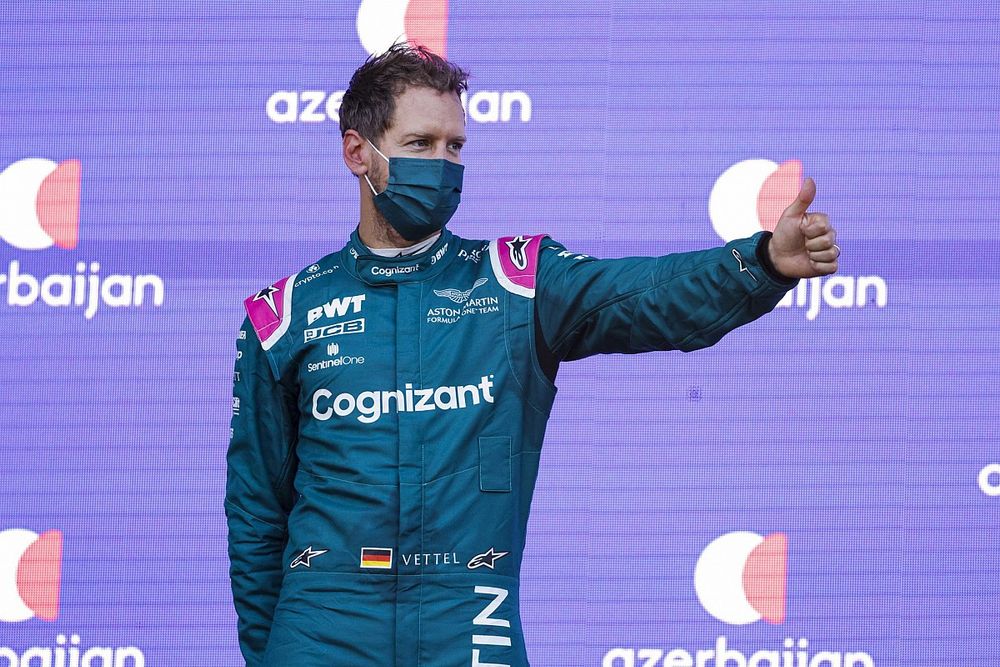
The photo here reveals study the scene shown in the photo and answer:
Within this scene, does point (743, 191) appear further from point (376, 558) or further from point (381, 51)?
point (376, 558)

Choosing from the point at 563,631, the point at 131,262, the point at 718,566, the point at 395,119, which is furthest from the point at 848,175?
the point at 131,262

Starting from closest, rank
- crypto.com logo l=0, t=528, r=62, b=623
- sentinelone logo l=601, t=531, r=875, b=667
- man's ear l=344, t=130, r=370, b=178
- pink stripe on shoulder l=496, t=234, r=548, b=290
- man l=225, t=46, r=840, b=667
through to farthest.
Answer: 1. man l=225, t=46, r=840, b=667
2. pink stripe on shoulder l=496, t=234, r=548, b=290
3. man's ear l=344, t=130, r=370, b=178
4. sentinelone logo l=601, t=531, r=875, b=667
5. crypto.com logo l=0, t=528, r=62, b=623

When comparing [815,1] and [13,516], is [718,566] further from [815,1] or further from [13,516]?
[13,516]

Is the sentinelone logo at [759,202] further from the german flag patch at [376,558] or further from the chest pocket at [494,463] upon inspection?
the german flag patch at [376,558]

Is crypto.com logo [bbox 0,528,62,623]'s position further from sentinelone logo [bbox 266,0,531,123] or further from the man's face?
the man's face

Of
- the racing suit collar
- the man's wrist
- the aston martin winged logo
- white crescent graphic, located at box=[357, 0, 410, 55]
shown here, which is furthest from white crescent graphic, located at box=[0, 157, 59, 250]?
the man's wrist

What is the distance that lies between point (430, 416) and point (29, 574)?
5.14 ft

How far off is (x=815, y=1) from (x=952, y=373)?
0.86 meters

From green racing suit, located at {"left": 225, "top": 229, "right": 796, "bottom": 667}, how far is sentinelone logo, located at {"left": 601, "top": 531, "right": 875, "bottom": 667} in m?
1.13

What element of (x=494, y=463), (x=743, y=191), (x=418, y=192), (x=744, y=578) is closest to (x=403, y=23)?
(x=743, y=191)

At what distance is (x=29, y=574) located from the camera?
3092mm

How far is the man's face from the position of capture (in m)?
2.04

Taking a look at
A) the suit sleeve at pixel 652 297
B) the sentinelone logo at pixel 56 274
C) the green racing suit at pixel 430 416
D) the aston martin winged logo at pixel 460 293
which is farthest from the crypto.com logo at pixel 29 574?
the suit sleeve at pixel 652 297

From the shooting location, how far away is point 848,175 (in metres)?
3.05
